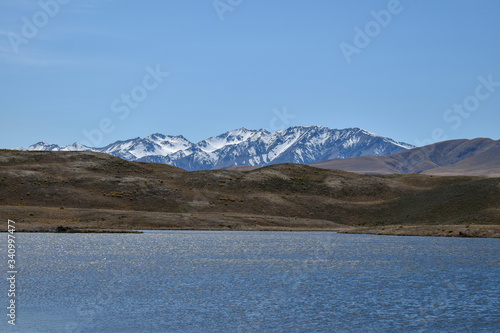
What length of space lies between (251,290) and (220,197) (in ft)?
356

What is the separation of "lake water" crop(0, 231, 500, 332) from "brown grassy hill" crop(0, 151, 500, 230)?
156 ft

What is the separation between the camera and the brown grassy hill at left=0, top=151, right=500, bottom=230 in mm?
120812

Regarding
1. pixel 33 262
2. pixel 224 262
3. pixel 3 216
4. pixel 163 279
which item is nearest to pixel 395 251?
pixel 224 262

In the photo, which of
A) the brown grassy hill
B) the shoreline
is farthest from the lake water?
the brown grassy hill


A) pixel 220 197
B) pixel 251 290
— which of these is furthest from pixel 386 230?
pixel 251 290

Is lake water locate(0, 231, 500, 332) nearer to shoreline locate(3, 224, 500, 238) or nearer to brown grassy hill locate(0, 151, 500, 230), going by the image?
shoreline locate(3, 224, 500, 238)

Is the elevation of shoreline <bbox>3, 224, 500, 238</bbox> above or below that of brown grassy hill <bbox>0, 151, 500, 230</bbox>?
below

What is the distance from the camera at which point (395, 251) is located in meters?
75.8

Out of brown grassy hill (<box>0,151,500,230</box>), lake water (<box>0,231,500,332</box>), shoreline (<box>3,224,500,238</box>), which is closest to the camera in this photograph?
lake water (<box>0,231,500,332</box>)

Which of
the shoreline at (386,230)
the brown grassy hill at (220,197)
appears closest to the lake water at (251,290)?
the shoreline at (386,230)

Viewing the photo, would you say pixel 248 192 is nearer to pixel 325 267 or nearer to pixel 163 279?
pixel 325 267

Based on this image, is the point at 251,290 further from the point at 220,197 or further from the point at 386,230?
the point at 220,197

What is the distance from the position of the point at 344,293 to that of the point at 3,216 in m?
86.5

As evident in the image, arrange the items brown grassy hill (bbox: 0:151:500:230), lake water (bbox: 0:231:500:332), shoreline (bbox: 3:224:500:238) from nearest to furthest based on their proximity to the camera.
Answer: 1. lake water (bbox: 0:231:500:332)
2. shoreline (bbox: 3:224:500:238)
3. brown grassy hill (bbox: 0:151:500:230)
